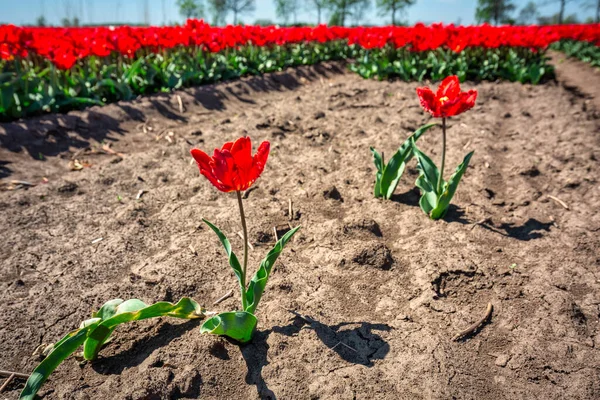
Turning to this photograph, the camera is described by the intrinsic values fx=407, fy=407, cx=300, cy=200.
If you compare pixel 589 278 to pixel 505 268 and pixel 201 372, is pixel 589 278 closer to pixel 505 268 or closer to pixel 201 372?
pixel 505 268

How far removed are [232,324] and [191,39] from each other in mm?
6907

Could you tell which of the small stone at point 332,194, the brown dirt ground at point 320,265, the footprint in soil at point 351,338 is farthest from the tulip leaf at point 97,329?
the small stone at point 332,194

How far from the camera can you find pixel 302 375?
5.87 ft

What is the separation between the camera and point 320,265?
8.31ft

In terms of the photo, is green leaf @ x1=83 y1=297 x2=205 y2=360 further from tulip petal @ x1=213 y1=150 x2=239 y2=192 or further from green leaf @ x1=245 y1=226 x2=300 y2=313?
tulip petal @ x1=213 y1=150 x2=239 y2=192

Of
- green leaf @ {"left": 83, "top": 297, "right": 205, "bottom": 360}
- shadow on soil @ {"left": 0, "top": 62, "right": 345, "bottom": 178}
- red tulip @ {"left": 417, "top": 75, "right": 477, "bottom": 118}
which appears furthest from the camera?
shadow on soil @ {"left": 0, "top": 62, "right": 345, "bottom": 178}

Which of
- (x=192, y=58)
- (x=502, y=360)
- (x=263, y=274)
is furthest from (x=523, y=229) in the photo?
(x=192, y=58)

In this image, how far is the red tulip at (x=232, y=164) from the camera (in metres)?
1.52

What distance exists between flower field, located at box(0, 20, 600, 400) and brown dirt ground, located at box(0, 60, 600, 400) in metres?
0.01

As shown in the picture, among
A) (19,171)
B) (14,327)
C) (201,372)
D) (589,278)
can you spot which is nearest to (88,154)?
(19,171)

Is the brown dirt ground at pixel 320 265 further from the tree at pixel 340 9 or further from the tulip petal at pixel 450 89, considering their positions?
the tree at pixel 340 9

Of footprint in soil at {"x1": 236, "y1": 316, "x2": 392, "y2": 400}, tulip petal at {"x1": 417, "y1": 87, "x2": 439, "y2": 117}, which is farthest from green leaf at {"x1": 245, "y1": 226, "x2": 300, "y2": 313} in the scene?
tulip petal at {"x1": 417, "y1": 87, "x2": 439, "y2": 117}

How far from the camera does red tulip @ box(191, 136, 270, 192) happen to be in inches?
59.9

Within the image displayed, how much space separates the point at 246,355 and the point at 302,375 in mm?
279
